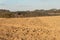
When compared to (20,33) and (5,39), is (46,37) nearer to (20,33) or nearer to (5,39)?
(20,33)

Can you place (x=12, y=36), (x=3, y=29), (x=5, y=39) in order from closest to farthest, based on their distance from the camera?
(x=5, y=39)
(x=12, y=36)
(x=3, y=29)

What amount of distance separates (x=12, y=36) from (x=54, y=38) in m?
4.12

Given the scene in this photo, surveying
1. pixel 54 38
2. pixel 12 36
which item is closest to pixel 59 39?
pixel 54 38

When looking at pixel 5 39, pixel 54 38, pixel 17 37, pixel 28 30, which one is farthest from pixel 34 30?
pixel 5 39

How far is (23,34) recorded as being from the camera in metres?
14.0

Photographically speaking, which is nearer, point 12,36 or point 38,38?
point 12,36

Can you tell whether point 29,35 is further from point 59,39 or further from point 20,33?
point 59,39

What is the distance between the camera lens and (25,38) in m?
13.3

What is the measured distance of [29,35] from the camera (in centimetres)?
1428

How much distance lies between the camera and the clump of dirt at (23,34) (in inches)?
502

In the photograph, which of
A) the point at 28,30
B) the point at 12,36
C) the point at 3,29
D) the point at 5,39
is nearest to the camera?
the point at 5,39

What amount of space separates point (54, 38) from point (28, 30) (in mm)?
2283

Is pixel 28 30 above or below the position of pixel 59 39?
above

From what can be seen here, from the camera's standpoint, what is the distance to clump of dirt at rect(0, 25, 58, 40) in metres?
12.8
